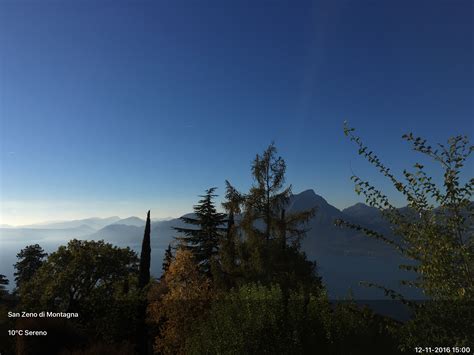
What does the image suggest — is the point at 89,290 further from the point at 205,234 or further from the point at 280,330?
the point at 280,330

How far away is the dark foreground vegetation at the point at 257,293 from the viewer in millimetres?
6250

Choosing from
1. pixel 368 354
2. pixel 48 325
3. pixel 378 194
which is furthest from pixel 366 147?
pixel 48 325

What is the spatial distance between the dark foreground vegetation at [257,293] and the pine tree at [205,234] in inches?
4.4

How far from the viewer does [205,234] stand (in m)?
35.0

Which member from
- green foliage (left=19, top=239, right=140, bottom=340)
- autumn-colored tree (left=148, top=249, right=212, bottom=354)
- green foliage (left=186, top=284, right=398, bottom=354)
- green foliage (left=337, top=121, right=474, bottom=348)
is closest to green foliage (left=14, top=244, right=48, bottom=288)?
green foliage (left=19, top=239, right=140, bottom=340)

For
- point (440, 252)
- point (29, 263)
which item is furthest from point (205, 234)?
point (29, 263)

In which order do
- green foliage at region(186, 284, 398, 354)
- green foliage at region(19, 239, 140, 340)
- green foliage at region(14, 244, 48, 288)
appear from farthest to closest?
green foliage at region(14, 244, 48, 288) < green foliage at region(19, 239, 140, 340) < green foliage at region(186, 284, 398, 354)

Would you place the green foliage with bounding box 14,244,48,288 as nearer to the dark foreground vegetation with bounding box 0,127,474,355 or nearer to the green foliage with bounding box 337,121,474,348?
the dark foreground vegetation with bounding box 0,127,474,355

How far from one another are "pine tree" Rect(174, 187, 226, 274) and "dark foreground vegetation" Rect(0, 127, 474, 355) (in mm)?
112

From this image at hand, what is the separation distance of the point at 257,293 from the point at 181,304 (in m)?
7.44

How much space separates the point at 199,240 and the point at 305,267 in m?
13.6

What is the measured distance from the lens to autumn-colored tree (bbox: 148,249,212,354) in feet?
65.6

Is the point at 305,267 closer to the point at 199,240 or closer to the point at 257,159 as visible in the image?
the point at 257,159

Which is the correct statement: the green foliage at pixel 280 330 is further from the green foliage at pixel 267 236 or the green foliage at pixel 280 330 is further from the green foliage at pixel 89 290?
the green foliage at pixel 89 290
